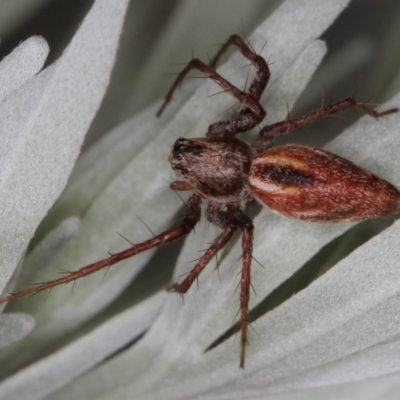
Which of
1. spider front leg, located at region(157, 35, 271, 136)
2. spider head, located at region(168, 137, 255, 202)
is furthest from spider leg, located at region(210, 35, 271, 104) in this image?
spider head, located at region(168, 137, 255, 202)

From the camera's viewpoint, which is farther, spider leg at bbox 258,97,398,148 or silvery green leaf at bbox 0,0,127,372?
spider leg at bbox 258,97,398,148

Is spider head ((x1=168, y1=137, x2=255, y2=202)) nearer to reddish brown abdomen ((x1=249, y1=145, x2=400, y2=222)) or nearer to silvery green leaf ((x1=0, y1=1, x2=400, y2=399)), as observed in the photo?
reddish brown abdomen ((x1=249, y1=145, x2=400, y2=222))

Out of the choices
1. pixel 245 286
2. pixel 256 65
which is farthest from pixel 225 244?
pixel 256 65

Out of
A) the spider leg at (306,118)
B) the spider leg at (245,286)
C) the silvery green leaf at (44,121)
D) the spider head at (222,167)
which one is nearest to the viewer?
the silvery green leaf at (44,121)

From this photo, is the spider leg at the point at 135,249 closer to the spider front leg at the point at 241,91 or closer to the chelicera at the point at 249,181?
the chelicera at the point at 249,181

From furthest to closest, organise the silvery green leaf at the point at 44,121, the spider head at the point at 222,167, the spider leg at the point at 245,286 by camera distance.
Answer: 1. the spider head at the point at 222,167
2. the spider leg at the point at 245,286
3. the silvery green leaf at the point at 44,121

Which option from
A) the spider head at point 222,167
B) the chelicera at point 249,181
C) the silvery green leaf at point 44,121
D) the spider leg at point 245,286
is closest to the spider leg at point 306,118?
the chelicera at point 249,181

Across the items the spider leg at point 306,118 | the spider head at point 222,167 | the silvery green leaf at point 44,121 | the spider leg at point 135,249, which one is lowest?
the spider head at point 222,167

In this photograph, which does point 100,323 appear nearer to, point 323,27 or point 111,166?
point 111,166
